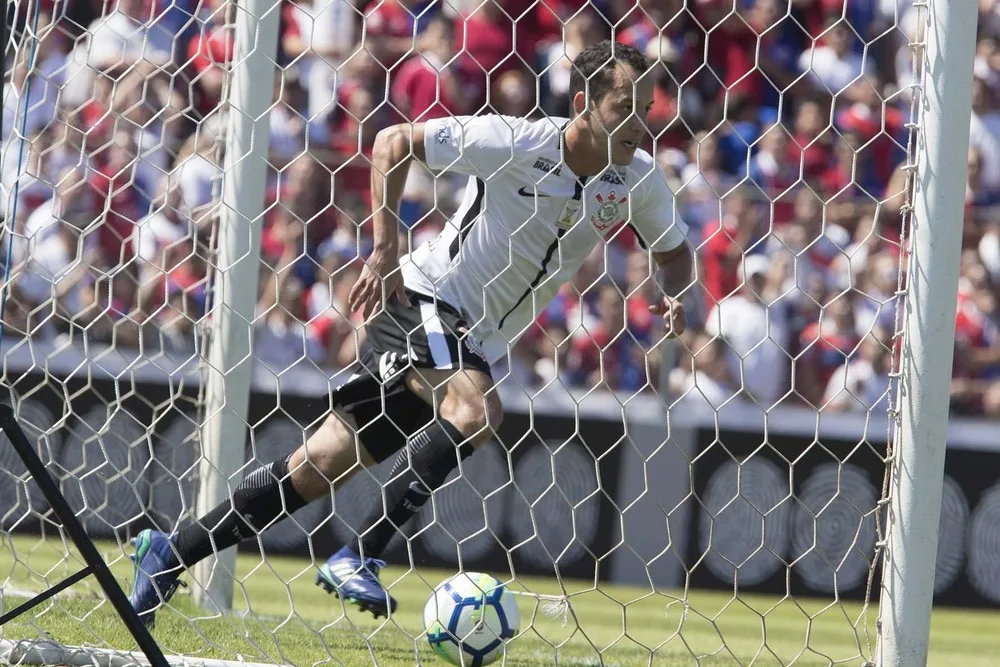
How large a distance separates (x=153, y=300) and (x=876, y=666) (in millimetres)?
5002

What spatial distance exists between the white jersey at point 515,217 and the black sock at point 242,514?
73cm

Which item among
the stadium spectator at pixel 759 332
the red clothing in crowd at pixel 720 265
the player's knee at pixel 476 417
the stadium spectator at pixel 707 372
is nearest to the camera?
the player's knee at pixel 476 417

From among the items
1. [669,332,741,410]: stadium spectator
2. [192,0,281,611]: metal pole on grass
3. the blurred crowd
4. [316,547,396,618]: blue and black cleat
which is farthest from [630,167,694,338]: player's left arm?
[669,332,741,410]: stadium spectator

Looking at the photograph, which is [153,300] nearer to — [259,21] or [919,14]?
[259,21]

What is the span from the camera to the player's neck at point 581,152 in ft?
12.5

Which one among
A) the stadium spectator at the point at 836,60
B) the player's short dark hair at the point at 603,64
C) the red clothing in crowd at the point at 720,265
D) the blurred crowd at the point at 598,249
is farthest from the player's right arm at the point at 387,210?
the stadium spectator at the point at 836,60

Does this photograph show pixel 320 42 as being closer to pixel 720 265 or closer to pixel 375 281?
pixel 720 265

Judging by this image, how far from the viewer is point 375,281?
3574 mm

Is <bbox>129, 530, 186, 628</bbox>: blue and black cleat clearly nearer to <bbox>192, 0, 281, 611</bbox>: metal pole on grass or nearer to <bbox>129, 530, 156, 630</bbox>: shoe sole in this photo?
<bbox>129, 530, 156, 630</bbox>: shoe sole

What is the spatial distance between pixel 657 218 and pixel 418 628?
1.83 meters

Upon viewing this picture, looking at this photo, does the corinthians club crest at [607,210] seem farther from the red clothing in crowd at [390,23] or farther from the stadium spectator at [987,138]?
the stadium spectator at [987,138]

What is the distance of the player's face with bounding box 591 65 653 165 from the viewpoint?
12.0ft

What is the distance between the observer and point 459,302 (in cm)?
397

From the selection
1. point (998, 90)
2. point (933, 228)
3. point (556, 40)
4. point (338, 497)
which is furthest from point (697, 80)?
point (933, 228)
